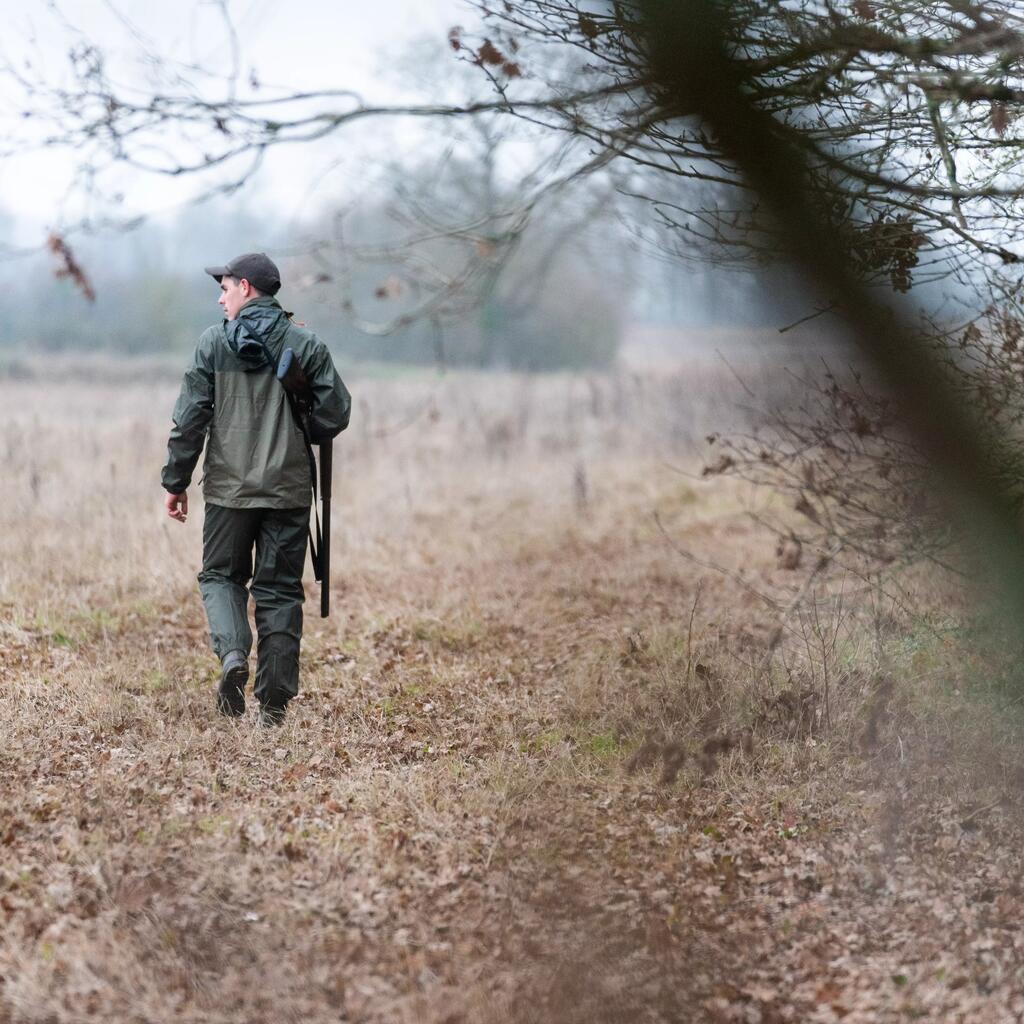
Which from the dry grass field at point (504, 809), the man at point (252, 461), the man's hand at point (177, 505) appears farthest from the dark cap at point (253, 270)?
the dry grass field at point (504, 809)

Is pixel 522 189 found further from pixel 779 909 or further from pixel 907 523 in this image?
pixel 779 909

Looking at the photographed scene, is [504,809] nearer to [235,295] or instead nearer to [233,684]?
[233,684]

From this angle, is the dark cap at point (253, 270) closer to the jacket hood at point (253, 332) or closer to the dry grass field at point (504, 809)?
the jacket hood at point (253, 332)

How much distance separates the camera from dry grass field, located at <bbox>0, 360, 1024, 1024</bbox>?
3.46 metres

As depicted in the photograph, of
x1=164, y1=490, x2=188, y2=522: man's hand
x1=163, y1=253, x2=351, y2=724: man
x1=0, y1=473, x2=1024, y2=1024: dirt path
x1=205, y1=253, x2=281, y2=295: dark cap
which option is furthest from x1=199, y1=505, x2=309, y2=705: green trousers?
Result: x1=205, y1=253, x2=281, y2=295: dark cap

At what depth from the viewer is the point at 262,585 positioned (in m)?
5.61

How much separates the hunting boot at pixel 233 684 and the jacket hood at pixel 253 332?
4.87 ft

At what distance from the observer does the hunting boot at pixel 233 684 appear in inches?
213

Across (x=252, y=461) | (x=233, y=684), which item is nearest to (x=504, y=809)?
(x=233, y=684)

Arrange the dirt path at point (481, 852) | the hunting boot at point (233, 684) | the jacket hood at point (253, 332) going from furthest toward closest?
1. the hunting boot at point (233, 684)
2. the jacket hood at point (253, 332)
3. the dirt path at point (481, 852)

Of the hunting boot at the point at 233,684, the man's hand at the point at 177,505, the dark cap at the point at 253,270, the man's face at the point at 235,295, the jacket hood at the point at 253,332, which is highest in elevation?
the dark cap at the point at 253,270

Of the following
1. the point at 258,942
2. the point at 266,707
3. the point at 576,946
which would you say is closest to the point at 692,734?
the point at 576,946

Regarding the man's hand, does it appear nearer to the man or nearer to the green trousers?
the man

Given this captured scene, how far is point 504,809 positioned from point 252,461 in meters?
2.17
